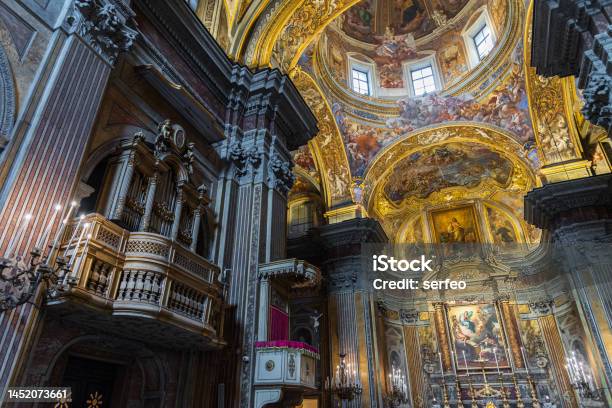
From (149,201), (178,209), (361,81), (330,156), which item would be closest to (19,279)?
(149,201)

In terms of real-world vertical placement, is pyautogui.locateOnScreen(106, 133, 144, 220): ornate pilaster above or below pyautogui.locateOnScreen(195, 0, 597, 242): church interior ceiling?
below

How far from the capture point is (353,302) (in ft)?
42.0

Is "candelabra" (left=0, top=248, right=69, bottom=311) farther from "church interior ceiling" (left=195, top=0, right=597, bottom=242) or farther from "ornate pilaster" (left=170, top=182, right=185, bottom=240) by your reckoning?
"church interior ceiling" (left=195, top=0, right=597, bottom=242)

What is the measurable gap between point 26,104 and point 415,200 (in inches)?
646

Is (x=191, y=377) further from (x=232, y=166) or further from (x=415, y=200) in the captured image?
(x=415, y=200)

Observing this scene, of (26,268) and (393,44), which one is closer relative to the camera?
(26,268)

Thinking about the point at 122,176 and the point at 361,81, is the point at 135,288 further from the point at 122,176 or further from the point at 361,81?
the point at 361,81

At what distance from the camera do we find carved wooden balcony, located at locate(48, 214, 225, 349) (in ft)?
14.8

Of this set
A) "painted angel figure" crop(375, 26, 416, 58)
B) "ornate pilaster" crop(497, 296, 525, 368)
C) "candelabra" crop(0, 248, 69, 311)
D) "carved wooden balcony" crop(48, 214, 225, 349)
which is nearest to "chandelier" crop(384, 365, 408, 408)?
"ornate pilaster" crop(497, 296, 525, 368)

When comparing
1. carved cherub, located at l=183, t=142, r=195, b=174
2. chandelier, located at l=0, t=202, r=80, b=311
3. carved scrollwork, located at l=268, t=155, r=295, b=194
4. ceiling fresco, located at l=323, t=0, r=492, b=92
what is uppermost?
ceiling fresco, located at l=323, t=0, r=492, b=92

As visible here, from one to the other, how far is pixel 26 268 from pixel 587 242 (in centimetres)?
1295

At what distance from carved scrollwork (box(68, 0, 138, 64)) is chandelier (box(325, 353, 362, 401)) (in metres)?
9.16

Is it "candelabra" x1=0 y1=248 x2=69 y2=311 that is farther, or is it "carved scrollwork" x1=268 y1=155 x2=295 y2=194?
"carved scrollwork" x1=268 y1=155 x2=295 y2=194

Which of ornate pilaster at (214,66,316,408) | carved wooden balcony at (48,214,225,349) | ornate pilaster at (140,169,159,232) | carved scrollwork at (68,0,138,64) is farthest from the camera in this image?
ornate pilaster at (214,66,316,408)
